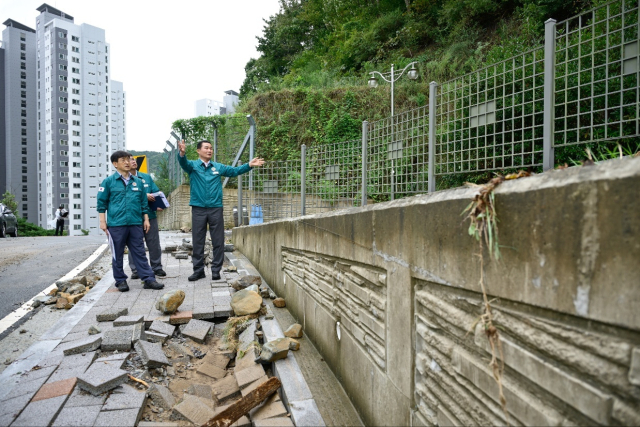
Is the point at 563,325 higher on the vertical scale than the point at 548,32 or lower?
lower

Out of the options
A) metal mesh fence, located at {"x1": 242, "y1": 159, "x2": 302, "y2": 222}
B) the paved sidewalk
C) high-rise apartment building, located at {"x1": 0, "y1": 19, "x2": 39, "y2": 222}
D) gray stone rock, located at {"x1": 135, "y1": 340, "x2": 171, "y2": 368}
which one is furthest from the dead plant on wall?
high-rise apartment building, located at {"x1": 0, "y1": 19, "x2": 39, "y2": 222}

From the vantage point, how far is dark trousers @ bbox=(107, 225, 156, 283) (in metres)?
5.82

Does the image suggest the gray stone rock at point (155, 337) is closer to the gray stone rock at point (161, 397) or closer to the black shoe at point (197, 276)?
the gray stone rock at point (161, 397)

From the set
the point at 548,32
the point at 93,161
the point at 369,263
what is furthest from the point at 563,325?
the point at 93,161

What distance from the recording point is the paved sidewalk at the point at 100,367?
8.78 feet

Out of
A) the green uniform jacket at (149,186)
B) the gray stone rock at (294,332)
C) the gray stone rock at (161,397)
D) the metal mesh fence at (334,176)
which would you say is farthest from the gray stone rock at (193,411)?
the green uniform jacket at (149,186)

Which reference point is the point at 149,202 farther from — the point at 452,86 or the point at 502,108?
the point at 502,108

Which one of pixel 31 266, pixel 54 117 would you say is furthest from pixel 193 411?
pixel 54 117

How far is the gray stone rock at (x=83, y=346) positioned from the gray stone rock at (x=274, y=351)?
4.71ft

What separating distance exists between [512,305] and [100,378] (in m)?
2.86

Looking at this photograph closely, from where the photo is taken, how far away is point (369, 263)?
281 cm

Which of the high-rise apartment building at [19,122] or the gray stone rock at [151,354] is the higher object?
the high-rise apartment building at [19,122]

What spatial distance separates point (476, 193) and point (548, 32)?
1.89 metres

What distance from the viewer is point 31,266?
26.7 ft
